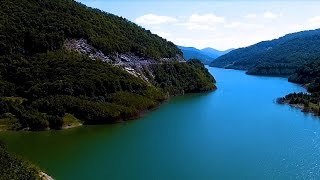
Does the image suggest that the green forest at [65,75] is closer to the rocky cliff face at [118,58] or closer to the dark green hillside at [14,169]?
the dark green hillside at [14,169]

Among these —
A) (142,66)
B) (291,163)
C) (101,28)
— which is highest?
(101,28)

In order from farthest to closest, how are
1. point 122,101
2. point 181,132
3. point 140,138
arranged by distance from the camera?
point 122,101, point 181,132, point 140,138

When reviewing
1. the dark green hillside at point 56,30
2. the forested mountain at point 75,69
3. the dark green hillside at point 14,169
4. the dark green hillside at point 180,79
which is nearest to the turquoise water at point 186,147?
the forested mountain at point 75,69

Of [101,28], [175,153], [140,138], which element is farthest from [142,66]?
[175,153]

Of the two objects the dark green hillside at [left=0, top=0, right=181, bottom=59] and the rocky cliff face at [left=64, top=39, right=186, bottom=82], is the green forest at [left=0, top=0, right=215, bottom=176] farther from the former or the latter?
the rocky cliff face at [left=64, top=39, right=186, bottom=82]

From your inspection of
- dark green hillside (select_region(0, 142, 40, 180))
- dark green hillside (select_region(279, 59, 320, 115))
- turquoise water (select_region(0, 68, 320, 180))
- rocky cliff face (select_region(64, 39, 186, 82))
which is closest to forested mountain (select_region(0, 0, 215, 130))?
rocky cliff face (select_region(64, 39, 186, 82))

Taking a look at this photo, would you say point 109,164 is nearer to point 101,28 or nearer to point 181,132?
point 181,132

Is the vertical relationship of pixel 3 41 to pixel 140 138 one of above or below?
above
